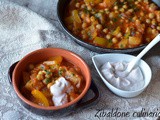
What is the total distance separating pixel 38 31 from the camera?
8.19ft

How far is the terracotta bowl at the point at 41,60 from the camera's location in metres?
1.93

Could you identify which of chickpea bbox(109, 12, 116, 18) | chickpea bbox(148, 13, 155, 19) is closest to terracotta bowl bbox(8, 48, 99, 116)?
chickpea bbox(109, 12, 116, 18)

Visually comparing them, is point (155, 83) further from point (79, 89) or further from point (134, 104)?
point (79, 89)

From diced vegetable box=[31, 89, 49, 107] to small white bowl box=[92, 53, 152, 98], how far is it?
0.40m

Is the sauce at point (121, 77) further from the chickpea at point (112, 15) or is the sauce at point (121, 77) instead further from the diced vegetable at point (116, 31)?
the chickpea at point (112, 15)

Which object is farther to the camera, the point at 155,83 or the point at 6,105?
the point at 155,83

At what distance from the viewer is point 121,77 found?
213cm

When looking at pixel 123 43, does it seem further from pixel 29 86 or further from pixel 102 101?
pixel 29 86

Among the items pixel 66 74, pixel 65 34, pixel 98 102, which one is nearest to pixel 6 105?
pixel 66 74

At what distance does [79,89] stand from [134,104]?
364 mm

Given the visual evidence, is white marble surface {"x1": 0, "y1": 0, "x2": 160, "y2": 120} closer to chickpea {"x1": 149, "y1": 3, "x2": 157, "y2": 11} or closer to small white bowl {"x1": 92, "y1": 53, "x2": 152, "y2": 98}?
small white bowl {"x1": 92, "y1": 53, "x2": 152, "y2": 98}

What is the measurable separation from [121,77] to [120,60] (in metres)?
0.17

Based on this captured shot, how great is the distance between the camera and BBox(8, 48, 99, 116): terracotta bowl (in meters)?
1.93

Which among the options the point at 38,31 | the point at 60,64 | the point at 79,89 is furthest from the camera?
the point at 38,31
